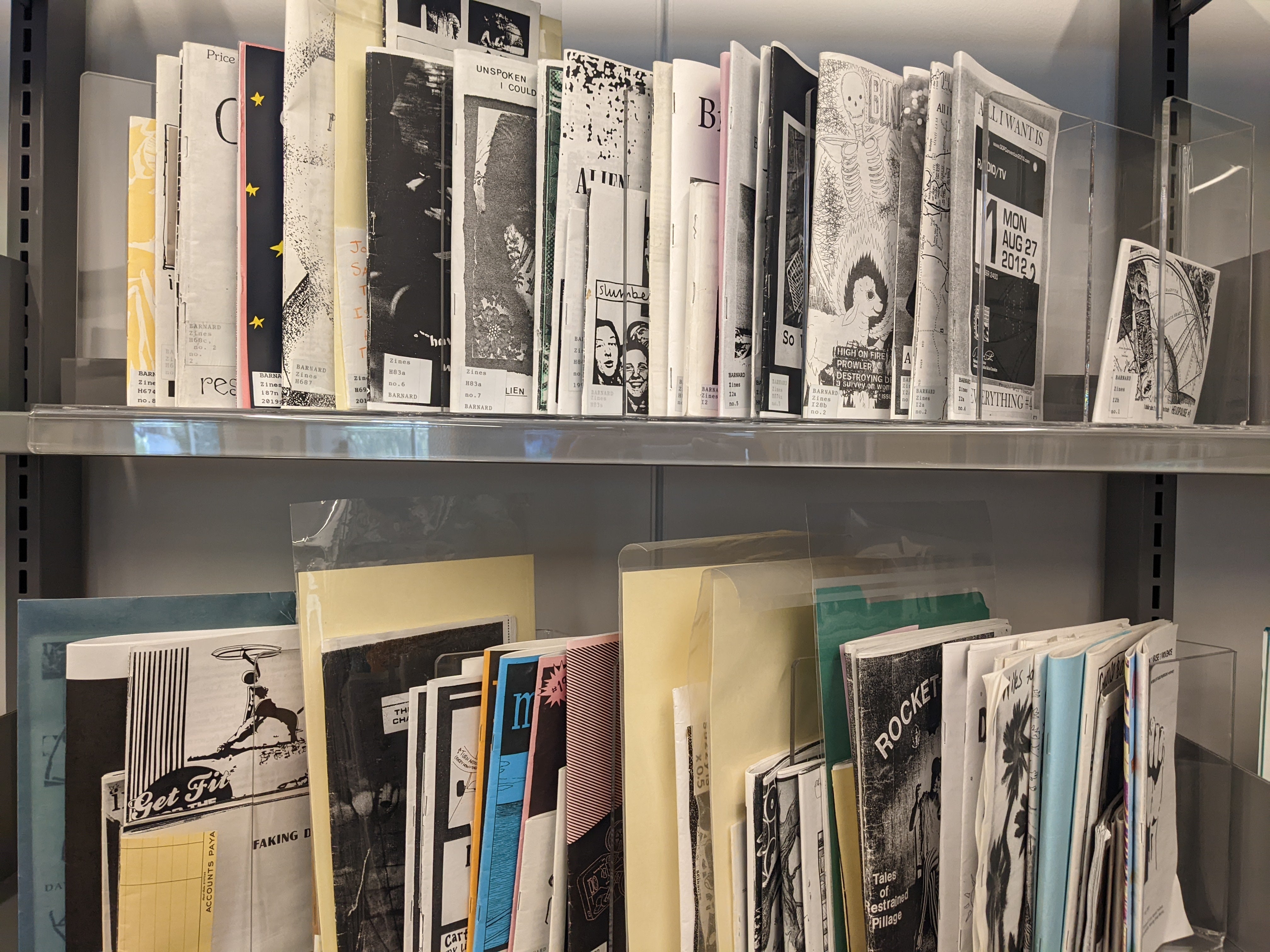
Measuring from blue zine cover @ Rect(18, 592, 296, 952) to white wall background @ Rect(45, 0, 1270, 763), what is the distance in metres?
0.31

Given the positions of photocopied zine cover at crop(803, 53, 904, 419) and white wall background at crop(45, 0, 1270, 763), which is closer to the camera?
photocopied zine cover at crop(803, 53, 904, 419)

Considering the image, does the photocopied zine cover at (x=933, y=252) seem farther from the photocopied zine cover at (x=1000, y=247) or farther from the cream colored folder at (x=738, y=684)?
the cream colored folder at (x=738, y=684)

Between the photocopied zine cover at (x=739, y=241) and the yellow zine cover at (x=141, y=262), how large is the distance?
613 mm

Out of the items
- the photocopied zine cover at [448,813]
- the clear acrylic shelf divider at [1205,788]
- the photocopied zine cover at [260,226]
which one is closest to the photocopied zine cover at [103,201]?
the photocopied zine cover at [260,226]

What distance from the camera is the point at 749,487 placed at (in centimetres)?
110

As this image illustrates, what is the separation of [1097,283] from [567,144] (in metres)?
0.58

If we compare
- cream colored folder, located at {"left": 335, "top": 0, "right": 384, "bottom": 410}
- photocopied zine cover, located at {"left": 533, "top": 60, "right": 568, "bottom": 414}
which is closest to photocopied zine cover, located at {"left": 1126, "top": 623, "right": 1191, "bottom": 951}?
photocopied zine cover, located at {"left": 533, "top": 60, "right": 568, "bottom": 414}

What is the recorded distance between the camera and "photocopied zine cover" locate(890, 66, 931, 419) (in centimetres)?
76

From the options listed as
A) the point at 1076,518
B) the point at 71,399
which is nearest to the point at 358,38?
the point at 71,399

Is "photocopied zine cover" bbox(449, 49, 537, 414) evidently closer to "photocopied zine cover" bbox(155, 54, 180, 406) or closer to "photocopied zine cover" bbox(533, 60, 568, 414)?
"photocopied zine cover" bbox(533, 60, 568, 414)

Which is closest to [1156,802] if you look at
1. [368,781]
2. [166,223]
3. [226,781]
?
[368,781]

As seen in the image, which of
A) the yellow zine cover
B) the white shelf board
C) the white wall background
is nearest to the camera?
the white shelf board

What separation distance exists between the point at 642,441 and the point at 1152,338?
1.85 feet

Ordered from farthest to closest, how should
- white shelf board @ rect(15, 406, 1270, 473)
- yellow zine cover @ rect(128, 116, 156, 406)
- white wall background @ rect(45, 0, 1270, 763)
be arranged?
1. white wall background @ rect(45, 0, 1270, 763)
2. yellow zine cover @ rect(128, 116, 156, 406)
3. white shelf board @ rect(15, 406, 1270, 473)
